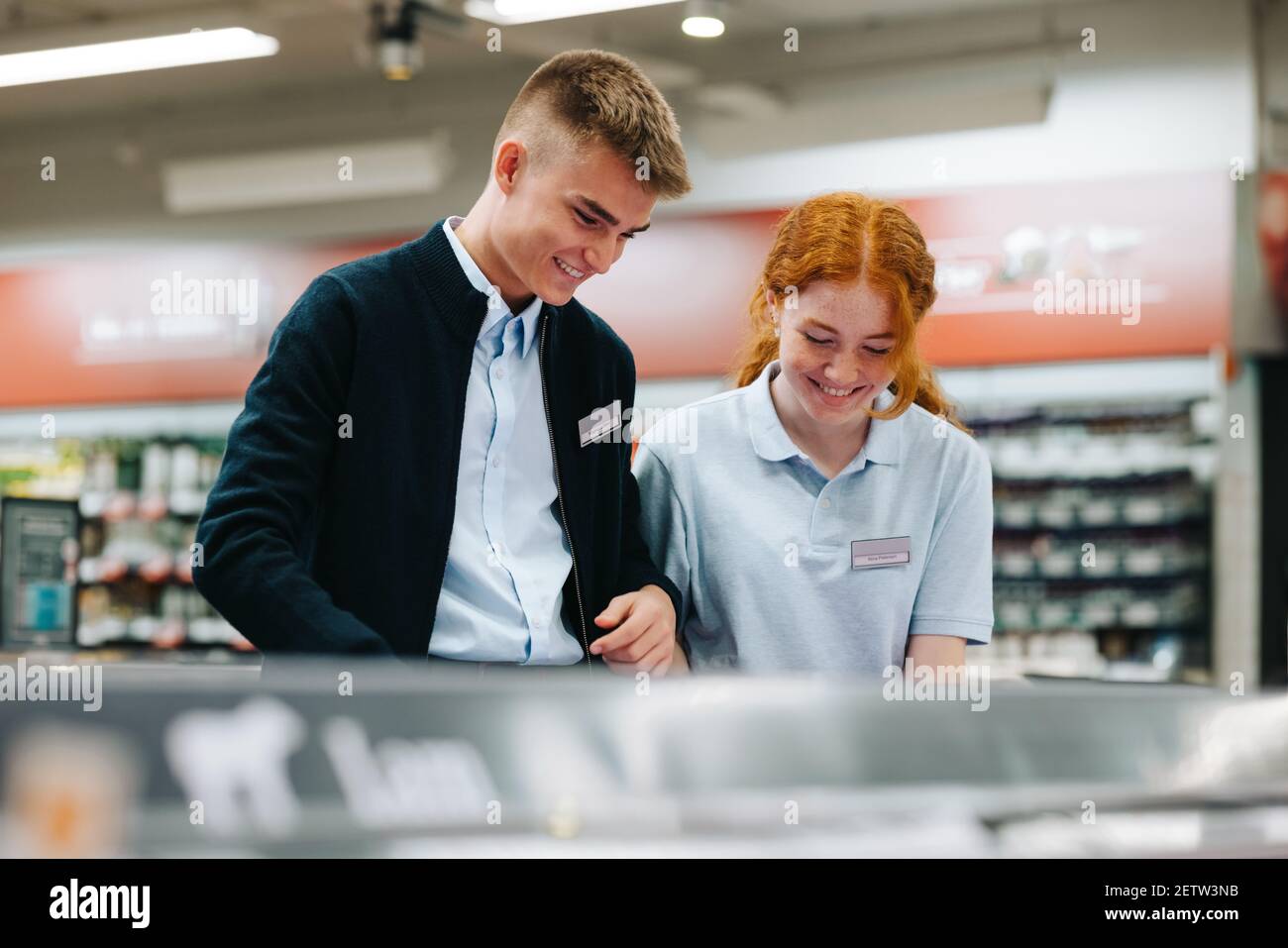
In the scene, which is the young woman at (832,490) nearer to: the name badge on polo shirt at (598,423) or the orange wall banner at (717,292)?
the name badge on polo shirt at (598,423)

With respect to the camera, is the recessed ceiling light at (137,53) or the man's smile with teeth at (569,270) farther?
the recessed ceiling light at (137,53)

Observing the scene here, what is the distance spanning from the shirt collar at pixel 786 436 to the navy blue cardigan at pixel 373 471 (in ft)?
1.20

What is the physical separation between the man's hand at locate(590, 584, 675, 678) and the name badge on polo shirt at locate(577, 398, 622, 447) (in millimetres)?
231

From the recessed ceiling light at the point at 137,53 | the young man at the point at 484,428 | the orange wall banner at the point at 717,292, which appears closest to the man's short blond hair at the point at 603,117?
the young man at the point at 484,428

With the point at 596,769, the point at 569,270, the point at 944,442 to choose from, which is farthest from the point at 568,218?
the point at 596,769

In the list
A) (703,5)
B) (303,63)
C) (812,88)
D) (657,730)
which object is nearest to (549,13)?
(703,5)

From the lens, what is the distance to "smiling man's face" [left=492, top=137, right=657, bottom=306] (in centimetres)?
162

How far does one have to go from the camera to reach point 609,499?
5.78ft

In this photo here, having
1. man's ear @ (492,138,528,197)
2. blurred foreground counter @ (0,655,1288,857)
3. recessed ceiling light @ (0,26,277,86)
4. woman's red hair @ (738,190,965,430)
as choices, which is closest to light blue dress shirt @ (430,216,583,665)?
man's ear @ (492,138,528,197)

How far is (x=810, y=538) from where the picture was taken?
199cm

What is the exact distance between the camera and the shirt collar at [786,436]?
2.04 m

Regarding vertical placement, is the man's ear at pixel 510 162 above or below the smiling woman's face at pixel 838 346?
above
